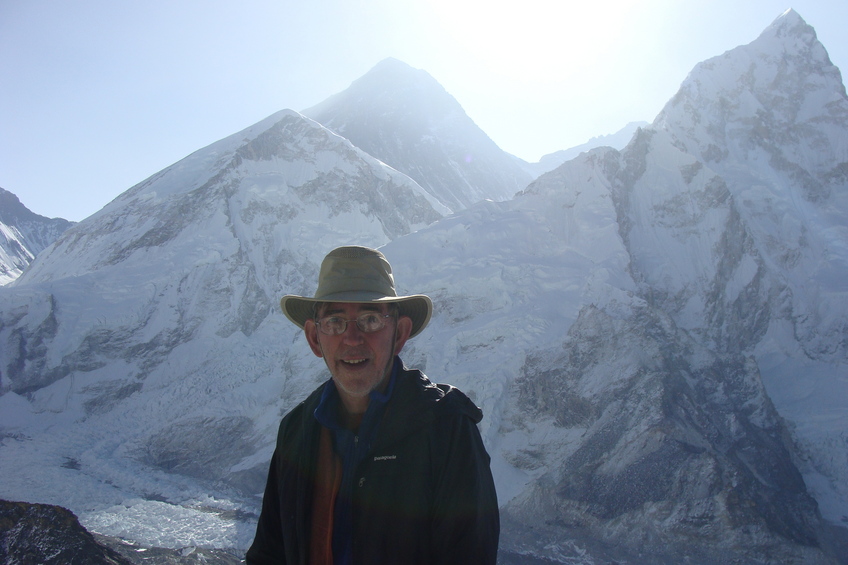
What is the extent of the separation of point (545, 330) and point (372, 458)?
28920mm

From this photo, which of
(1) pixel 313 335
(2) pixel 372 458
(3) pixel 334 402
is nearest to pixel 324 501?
(2) pixel 372 458

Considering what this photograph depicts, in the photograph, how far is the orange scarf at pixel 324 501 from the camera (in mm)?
2541

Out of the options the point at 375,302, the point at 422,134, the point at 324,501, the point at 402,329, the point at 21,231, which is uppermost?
the point at 422,134

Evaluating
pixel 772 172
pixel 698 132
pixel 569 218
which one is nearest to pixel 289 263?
pixel 569 218

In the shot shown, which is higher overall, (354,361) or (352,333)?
(352,333)

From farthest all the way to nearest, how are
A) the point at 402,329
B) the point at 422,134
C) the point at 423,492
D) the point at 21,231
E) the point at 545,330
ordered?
the point at 21,231 → the point at 422,134 → the point at 545,330 → the point at 402,329 → the point at 423,492

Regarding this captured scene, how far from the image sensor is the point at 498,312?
107ft

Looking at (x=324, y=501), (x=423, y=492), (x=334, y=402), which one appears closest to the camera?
(x=423, y=492)

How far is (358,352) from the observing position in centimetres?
275

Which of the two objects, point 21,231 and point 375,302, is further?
point 21,231

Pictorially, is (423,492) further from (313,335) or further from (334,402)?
(313,335)

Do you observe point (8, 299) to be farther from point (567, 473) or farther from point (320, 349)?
point (320, 349)

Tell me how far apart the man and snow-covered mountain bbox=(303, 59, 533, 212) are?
6732 centimetres

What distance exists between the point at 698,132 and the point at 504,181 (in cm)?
4152
